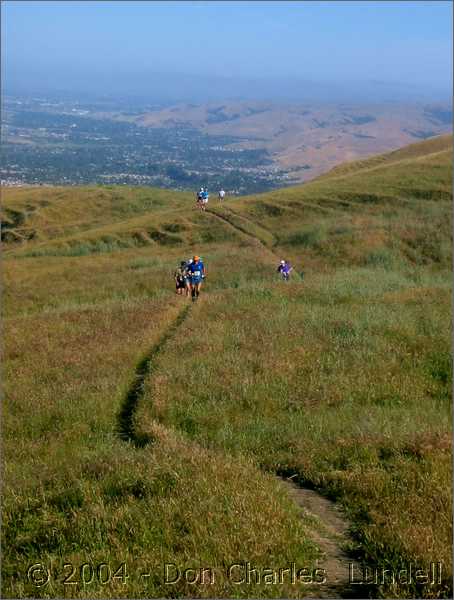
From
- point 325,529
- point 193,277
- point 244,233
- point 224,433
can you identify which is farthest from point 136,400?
point 244,233

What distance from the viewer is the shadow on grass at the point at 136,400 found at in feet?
42.2

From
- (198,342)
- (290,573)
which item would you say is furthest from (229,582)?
(198,342)

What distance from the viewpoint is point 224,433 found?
12.9 meters

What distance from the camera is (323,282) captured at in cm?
3088

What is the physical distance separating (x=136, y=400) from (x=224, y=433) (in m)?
3.48

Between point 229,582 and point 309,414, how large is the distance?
753 centimetres

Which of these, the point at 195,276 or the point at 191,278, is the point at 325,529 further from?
the point at 191,278

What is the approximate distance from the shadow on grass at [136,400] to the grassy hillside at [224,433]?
0.07 metres

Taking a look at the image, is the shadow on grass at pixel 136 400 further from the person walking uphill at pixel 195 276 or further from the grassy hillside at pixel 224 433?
the person walking uphill at pixel 195 276

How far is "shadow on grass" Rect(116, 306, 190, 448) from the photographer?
507 inches

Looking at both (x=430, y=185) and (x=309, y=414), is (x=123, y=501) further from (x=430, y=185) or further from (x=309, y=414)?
(x=430, y=185)

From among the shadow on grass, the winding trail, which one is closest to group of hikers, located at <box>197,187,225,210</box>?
the shadow on grass

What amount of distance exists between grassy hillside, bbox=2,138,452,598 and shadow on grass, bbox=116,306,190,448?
65 mm

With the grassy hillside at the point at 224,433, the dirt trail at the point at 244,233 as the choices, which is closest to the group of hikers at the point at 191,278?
the grassy hillside at the point at 224,433
